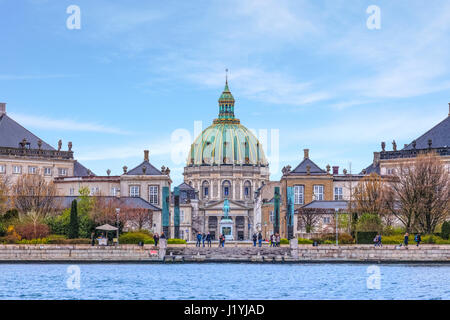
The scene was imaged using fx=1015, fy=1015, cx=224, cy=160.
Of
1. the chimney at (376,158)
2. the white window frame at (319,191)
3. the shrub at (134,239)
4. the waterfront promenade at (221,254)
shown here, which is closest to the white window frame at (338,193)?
the white window frame at (319,191)

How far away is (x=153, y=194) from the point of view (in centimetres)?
13475

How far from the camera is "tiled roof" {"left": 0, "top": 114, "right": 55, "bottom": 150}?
12686cm

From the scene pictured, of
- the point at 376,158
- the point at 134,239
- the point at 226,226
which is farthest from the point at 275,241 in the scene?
the point at 376,158

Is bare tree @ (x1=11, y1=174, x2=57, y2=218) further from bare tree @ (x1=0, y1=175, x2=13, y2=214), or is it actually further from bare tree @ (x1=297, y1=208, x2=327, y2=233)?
bare tree @ (x1=297, y1=208, x2=327, y2=233)

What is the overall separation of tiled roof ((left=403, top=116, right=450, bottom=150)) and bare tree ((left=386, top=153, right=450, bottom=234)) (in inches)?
826

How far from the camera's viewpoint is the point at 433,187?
307 ft

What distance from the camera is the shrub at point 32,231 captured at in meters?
86.8

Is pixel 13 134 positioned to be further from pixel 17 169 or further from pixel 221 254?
pixel 221 254

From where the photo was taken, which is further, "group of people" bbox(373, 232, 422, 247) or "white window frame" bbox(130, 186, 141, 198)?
"white window frame" bbox(130, 186, 141, 198)

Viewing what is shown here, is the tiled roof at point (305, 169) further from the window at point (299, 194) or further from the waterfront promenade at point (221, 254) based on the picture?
the waterfront promenade at point (221, 254)

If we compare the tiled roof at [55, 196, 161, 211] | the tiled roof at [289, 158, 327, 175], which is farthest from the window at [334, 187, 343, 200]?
the tiled roof at [55, 196, 161, 211]

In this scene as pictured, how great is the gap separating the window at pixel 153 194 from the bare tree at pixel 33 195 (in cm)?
1751

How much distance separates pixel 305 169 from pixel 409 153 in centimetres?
1430
